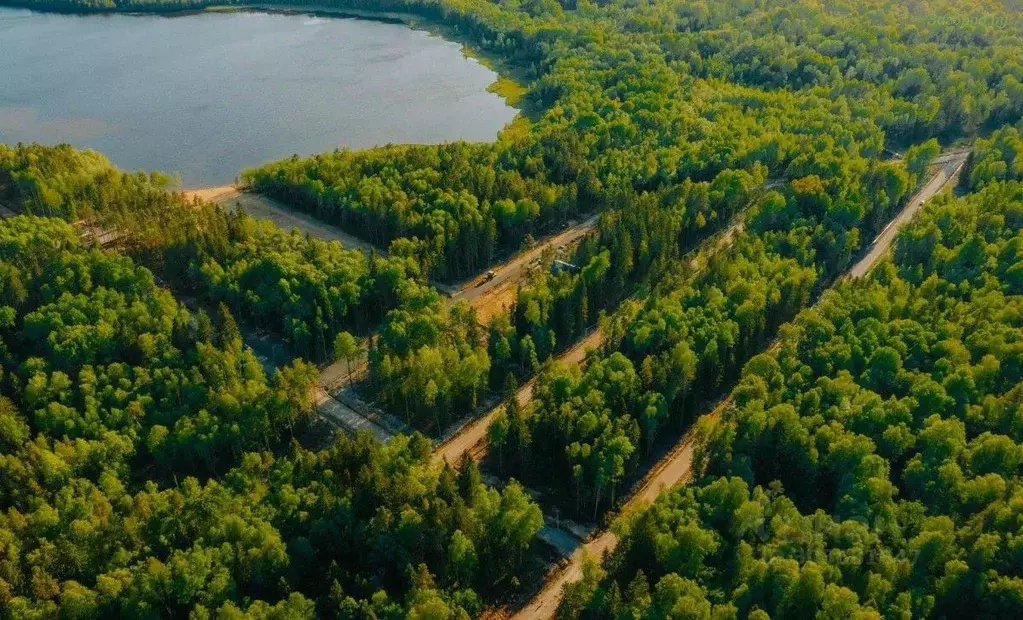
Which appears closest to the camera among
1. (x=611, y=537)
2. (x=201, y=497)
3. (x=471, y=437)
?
(x=201, y=497)

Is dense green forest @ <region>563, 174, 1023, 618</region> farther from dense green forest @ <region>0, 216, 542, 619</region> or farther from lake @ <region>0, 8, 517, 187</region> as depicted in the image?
lake @ <region>0, 8, 517, 187</region>

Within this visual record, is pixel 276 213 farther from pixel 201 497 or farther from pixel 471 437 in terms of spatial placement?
Result: pixel 201 497

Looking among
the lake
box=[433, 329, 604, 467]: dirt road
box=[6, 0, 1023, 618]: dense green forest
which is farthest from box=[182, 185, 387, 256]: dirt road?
box=[433, 329, 604, 467]: dirt road

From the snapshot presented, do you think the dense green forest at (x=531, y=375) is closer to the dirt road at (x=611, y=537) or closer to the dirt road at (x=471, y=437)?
the dirt road at (x=611, y=537)

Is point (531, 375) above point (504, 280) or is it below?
below

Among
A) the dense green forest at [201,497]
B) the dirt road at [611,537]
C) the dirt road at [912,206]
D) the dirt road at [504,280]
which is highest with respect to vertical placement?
the dirt road at [912,206]

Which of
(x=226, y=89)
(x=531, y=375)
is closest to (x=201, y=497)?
(x=531, y=375)

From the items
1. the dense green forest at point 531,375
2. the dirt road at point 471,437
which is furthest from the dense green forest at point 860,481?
the dirt road at point 471,437
